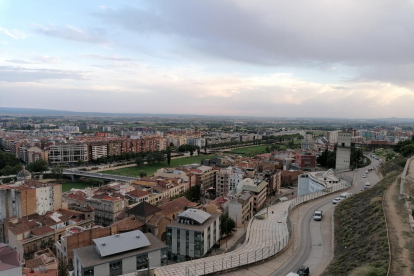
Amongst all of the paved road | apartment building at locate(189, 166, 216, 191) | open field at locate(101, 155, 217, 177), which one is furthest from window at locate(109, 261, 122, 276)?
open field at locate(101, 155, 217, 177)

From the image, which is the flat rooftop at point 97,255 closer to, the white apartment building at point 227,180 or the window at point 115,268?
the window at point 115,268

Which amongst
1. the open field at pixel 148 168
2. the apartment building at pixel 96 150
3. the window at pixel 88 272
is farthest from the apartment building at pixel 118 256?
the apartment building at pixel 96 150

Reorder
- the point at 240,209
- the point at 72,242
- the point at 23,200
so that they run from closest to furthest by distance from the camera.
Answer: the point at 72,242 → the point at 23,200 → the point at 240,209

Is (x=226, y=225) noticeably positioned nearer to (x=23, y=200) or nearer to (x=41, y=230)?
(x=41, y=230)

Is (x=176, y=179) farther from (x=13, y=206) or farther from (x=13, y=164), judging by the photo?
(x=13, y=164)

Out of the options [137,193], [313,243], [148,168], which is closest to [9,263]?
[313,243]
